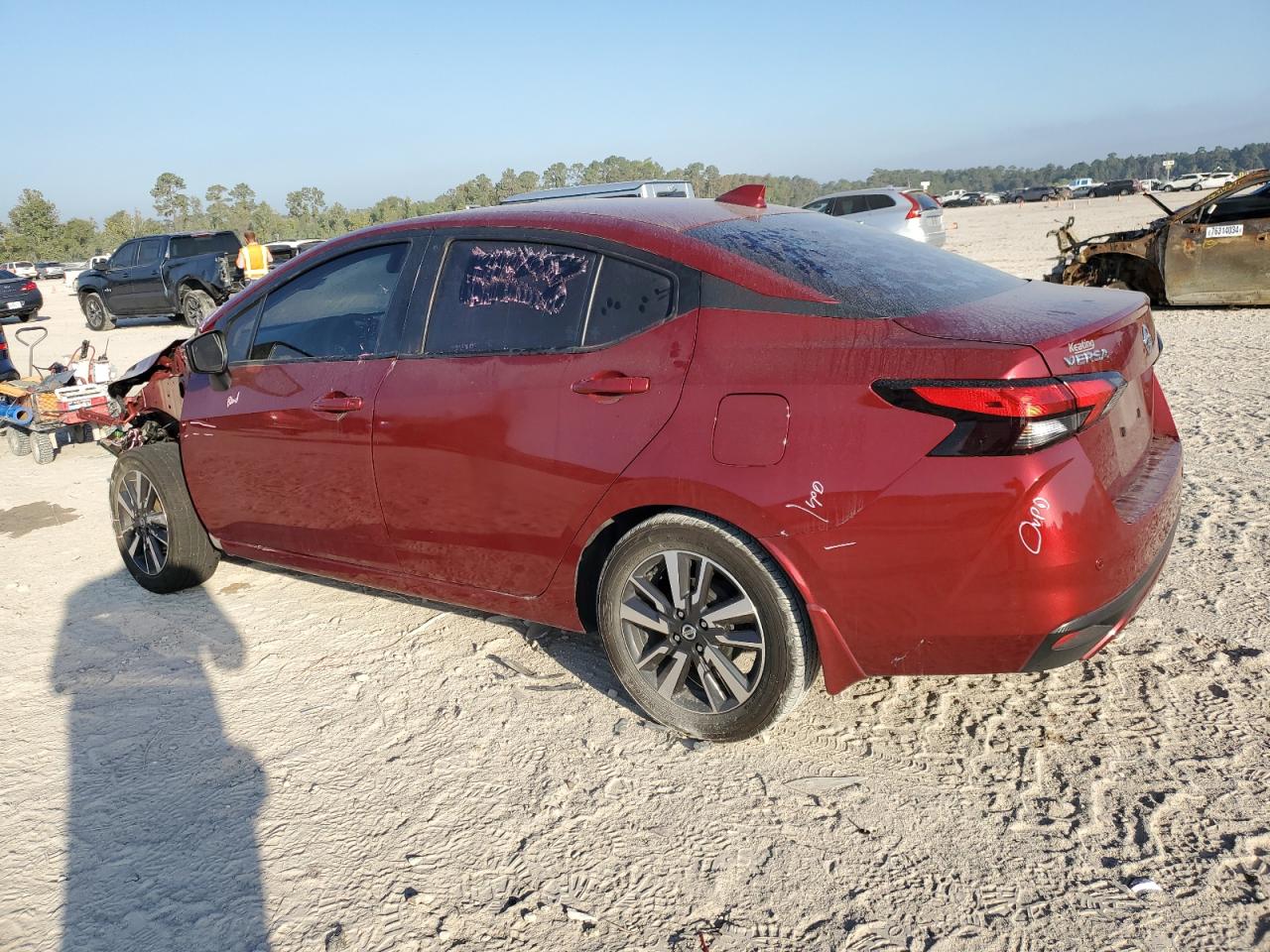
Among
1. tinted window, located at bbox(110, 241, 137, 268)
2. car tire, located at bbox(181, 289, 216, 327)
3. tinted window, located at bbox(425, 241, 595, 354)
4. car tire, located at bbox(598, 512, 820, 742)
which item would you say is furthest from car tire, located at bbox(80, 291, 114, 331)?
car tire, located at bbox(598, 512, 820, 742)

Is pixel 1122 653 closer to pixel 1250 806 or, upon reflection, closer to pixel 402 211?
pixel 1250 806

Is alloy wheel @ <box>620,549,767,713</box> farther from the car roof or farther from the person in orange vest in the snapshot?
the person in orange vest

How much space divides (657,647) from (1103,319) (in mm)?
1672

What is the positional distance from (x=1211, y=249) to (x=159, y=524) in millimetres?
11060

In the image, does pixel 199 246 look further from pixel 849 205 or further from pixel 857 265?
pixel 857 265

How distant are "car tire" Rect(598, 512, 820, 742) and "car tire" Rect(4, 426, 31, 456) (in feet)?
23.5

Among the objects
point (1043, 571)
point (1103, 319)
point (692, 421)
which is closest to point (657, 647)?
point (692, 421)

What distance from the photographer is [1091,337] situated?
8.57 ft

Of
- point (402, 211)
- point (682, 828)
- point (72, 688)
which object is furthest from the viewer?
point (402, 211)

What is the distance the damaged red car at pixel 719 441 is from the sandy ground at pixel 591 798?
1.08 feet

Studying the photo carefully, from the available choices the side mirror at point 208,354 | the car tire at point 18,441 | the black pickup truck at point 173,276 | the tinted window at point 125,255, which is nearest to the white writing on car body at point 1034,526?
the side mirror at point 208,354

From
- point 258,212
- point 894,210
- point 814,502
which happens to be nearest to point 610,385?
point 814,502

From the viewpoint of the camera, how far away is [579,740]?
3.14 m

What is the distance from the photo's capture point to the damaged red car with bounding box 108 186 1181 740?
2.48 m
